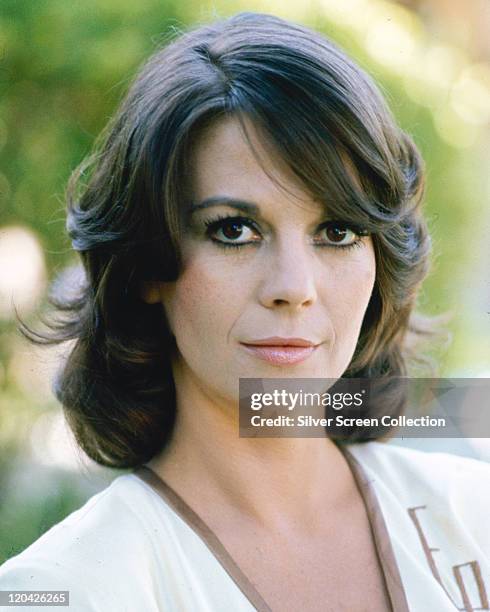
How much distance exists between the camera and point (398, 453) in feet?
3.87

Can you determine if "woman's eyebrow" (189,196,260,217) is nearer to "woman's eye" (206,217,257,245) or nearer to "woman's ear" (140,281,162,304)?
"woman's eye" (206,217,257,245)

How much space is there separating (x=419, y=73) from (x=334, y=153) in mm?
730

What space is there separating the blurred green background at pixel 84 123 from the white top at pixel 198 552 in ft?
1.00

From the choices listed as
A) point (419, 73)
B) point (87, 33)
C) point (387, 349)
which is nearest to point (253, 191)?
point (387, 349)

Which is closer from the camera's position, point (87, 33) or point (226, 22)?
point (226, 22)

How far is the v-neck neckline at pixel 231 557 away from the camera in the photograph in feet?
3.14

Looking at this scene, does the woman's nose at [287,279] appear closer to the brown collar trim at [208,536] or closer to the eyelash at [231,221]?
the eyelash at [231,221]

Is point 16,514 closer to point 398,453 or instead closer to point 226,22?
point 398,453

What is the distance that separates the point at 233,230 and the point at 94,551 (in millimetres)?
346

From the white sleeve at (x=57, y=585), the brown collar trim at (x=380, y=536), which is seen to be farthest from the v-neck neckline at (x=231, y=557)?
the white sleeve at (x=57, y=585)

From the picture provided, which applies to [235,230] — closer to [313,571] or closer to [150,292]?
[150,292]

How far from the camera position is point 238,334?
962 millimetres

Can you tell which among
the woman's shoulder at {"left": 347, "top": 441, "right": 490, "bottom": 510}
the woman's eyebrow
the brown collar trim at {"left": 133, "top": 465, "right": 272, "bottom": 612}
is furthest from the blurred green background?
the woman's eyebrow

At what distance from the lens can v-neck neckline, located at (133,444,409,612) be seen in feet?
3.14
